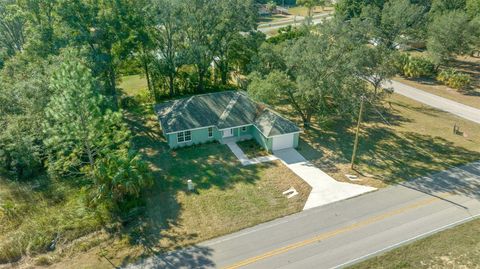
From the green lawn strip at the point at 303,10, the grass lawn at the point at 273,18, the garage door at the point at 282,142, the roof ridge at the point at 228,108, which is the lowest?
the garage door at the point at 282,142

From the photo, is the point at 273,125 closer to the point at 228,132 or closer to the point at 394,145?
the point at 228,132

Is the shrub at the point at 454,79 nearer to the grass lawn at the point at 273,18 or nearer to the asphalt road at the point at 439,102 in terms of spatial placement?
the asphalt road at the point at 439,102

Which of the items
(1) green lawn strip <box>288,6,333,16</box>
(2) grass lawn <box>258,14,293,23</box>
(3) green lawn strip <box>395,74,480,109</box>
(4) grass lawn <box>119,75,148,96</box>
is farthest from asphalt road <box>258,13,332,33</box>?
(4) grass lawn <box>119,75,148,96</box>

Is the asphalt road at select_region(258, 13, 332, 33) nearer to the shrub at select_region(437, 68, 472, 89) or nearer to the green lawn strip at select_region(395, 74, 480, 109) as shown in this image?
the green lawn strip at select_region(395, 74, 480, 109)

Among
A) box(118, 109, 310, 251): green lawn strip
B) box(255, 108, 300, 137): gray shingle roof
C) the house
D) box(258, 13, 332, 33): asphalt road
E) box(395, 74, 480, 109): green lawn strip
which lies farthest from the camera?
box(258, 13, 332, 33): asphalt road

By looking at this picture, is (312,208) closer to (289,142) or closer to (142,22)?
(289,142)

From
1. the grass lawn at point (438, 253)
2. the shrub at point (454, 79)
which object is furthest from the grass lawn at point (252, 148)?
the shrub at point (454, 79)

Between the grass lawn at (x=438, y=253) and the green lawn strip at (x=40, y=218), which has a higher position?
the green lawn strip at (x=40, y=218)
